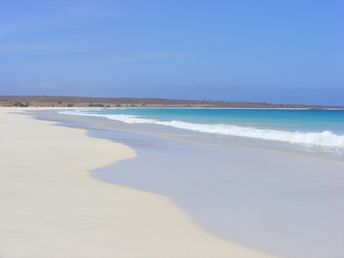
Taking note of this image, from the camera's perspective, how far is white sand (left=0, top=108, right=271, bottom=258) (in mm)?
4680

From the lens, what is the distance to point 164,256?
4574 millimetres

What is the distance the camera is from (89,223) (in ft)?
18.4

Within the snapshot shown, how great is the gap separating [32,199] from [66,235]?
6.11ft

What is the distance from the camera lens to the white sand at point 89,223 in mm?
4680

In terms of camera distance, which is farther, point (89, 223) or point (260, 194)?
point (260, 194)

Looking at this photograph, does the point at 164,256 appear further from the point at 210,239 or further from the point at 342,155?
the point at 342,155

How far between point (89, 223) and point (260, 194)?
3.17m

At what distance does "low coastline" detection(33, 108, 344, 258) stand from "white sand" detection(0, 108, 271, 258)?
0.36 meters

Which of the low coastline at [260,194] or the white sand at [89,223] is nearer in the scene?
the white sand at [89,223]

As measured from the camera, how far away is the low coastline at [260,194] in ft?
17.4

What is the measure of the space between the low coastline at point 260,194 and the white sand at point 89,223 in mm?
360

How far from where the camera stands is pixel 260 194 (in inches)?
309

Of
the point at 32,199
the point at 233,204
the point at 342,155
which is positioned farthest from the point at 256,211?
the point at 342,155

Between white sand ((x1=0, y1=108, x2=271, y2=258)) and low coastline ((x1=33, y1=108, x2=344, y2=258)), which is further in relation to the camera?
low coastline ((x1=33, y1=108, x2=344, y2=258))
